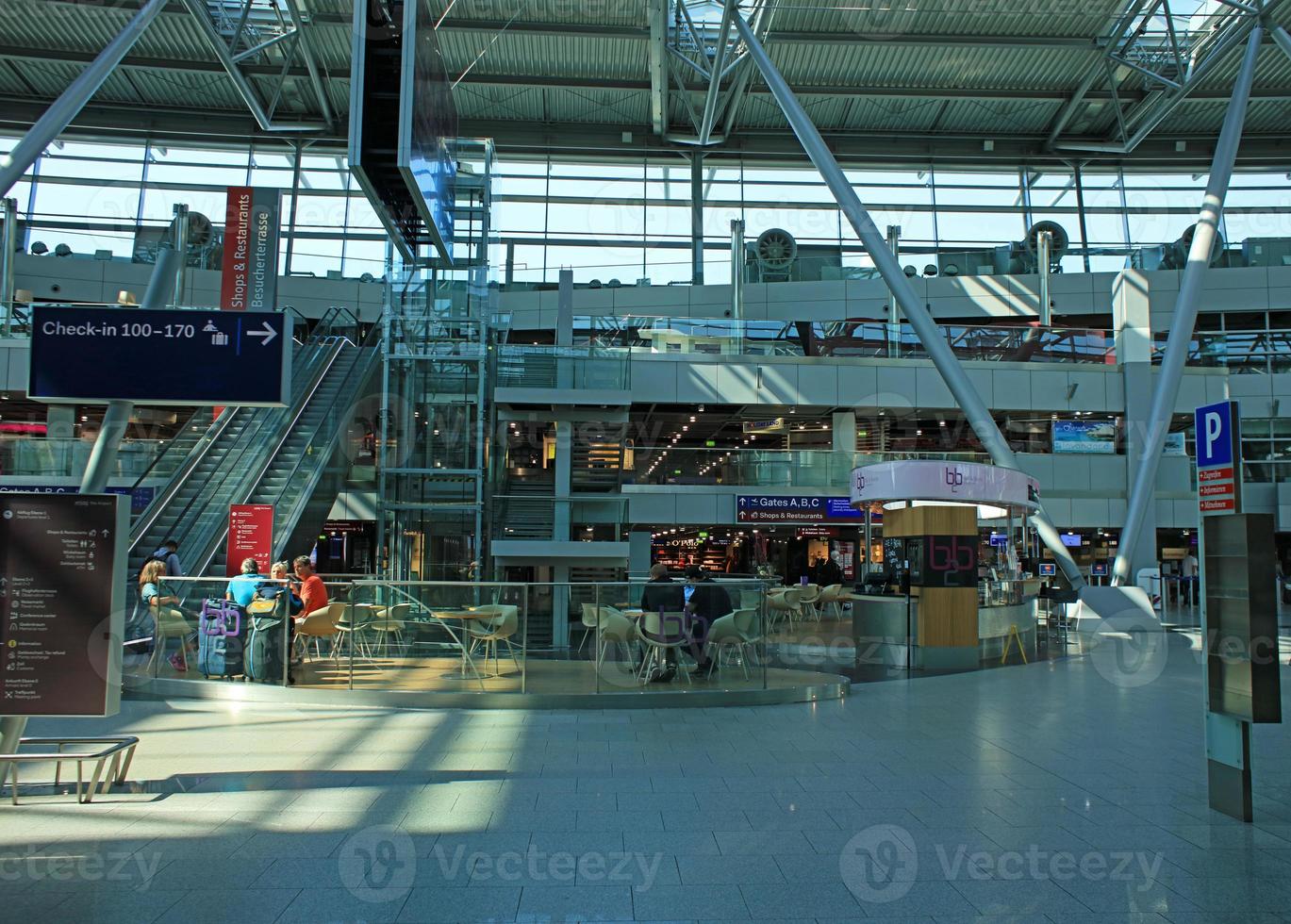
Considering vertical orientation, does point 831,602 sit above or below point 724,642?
below

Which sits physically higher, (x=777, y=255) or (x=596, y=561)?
(x=777, y=255)

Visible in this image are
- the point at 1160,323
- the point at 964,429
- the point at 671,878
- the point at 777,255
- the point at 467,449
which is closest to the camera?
the point at 671,878

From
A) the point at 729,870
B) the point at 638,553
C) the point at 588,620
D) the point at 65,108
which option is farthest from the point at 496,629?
the point at 65,108

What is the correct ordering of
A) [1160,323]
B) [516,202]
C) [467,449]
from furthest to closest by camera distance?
[516,202]
[1160,323]
[467,449]

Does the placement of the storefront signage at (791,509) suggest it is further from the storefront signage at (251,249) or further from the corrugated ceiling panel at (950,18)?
the corrugated ceiling panel at (950,18)

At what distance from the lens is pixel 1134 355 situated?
1069 inches

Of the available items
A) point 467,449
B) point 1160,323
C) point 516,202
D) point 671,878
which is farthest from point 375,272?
point 671,878

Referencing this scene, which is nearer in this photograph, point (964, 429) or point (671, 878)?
point (671, 878)

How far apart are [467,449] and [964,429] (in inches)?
715

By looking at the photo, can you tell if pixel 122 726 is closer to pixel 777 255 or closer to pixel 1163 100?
pixel 777 255

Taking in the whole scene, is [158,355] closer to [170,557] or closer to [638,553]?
[170,557]

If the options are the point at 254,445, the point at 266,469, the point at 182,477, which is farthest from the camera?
the point at 254,445

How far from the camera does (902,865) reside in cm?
479

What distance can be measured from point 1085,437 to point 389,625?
23.1 meters
